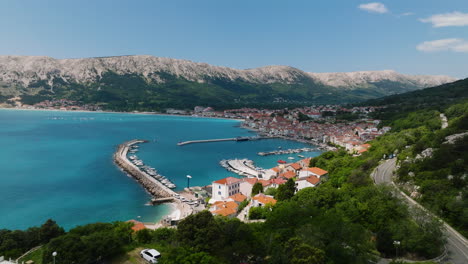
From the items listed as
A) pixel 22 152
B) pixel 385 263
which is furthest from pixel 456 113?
pixel 22 152

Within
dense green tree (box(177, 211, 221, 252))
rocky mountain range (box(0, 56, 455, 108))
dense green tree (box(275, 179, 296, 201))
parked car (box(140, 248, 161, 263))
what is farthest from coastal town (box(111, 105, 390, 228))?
rocky mountain range (box(0, 56, 455, 108))

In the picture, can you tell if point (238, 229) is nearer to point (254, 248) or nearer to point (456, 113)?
point (254, 248)

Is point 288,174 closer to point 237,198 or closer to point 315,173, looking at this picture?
point 315,173

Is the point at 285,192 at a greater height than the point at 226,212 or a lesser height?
greater

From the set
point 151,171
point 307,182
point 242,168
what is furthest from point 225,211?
point 151,171

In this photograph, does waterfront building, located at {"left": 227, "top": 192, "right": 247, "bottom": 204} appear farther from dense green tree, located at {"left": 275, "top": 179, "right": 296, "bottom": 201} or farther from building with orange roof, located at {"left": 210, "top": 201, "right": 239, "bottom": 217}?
dense green tree, located at {"left": 275, "top": 179, "right": 296, "bottom": 201}
